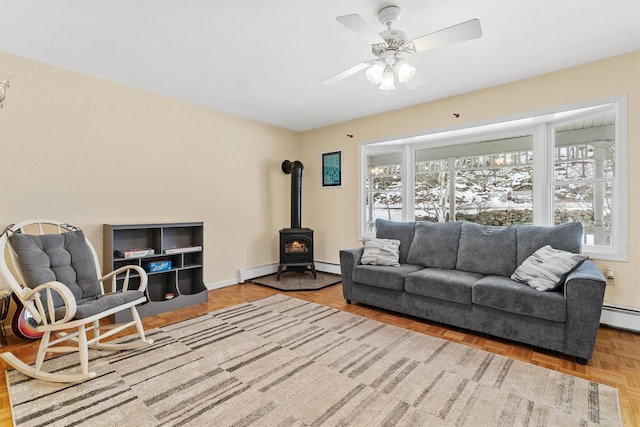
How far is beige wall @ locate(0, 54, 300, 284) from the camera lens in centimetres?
292

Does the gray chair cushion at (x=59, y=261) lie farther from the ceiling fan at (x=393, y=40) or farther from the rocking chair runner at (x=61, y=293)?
the ceiling fan at (x=393, y=40)

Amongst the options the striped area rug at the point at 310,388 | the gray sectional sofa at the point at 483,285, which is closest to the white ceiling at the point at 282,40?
the gray sectional sofa at the point at 483,285

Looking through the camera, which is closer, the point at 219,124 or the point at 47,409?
the point at 47,409

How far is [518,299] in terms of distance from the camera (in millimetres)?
2576

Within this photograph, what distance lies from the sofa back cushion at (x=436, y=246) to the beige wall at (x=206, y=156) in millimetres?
1296

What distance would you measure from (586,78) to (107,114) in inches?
194

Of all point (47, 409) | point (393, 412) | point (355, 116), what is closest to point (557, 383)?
point (393, 412)

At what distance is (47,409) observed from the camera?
1.80 metres

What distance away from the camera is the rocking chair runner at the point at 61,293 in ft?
6.88

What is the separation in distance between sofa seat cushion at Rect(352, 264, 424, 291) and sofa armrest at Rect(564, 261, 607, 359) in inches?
53.7

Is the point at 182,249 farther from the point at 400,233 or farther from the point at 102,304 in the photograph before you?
the point at 400,233

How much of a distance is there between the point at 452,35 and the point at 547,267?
2.05m

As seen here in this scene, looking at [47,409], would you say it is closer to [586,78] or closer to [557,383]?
Result: [557,383]

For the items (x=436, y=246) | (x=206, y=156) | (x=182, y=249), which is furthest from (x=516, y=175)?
(x=182, y=249)
